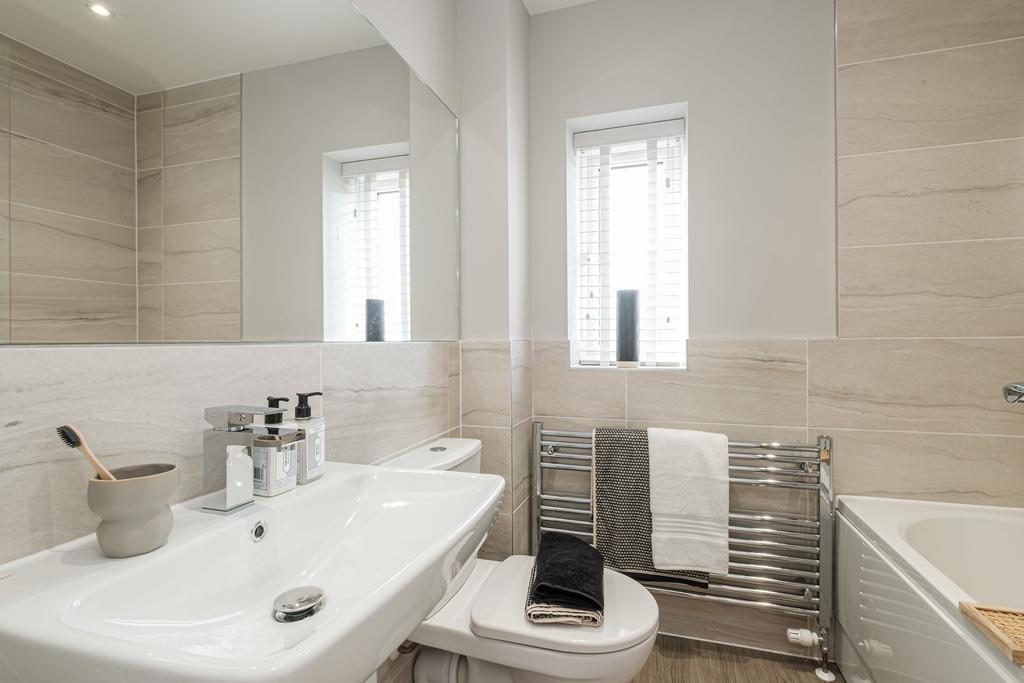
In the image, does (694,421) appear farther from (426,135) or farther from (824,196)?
(426,135)

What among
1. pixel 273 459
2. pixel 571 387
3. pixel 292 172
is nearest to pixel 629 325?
pixel 571 387

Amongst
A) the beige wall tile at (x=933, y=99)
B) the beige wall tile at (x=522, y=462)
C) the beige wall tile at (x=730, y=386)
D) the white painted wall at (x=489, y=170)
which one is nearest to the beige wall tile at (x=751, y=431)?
the beige wall tile at (x=730, y=386)

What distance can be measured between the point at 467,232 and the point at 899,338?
4.71 feet

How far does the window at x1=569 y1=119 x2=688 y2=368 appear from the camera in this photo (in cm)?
186

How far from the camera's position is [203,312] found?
79 cm

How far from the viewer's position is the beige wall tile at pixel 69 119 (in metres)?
0.56

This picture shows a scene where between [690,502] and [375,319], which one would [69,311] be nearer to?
[375,319]

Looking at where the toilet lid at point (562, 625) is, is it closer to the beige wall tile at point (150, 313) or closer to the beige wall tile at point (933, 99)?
the beige wall tile at point (150, 313)

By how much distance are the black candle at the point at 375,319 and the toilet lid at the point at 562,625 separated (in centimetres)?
73

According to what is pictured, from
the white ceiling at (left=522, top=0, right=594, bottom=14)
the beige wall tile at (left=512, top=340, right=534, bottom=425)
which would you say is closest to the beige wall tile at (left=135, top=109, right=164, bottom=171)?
the beige wall tile at (left=512, top=340, right=534, bottom=425)

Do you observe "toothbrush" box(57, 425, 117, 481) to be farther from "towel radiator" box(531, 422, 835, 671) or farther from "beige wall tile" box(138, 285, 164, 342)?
"towel radiator" box(531, 422, 835, 671)

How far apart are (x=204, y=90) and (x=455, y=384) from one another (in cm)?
109

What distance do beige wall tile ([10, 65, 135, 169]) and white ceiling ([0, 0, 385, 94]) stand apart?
0.04 meters

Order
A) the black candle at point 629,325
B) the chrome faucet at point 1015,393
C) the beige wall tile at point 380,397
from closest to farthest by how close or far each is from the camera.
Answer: the beige wall tile at point 380,397
the chrome faucet at point 1015,393
the black candle at point 629,325
